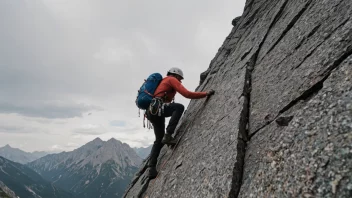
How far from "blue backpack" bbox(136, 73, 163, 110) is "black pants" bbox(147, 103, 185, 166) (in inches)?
26.5

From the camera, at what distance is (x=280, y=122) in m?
8.03

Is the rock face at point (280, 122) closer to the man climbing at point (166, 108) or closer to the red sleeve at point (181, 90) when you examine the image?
the man climbing at point (166, 108)

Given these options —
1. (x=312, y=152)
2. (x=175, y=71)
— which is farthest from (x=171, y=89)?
(x=312, y=152)

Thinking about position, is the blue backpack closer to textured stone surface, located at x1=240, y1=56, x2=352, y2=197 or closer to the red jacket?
the red jacket

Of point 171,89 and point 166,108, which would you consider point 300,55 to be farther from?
point 166,108

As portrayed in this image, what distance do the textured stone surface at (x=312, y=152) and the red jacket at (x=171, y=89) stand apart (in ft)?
18.4

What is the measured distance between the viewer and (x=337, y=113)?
20.0ft

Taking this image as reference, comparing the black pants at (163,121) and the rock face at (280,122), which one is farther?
the black pants at (163,121)

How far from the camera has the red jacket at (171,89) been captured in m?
13.1

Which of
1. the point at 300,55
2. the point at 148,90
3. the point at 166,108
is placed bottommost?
the point at 300,55

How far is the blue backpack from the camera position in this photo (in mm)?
13811

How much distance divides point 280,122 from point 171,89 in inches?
272

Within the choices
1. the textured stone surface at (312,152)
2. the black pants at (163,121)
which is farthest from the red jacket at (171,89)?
the textured stone surface at (312,152)

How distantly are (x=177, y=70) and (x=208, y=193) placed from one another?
747 cm
